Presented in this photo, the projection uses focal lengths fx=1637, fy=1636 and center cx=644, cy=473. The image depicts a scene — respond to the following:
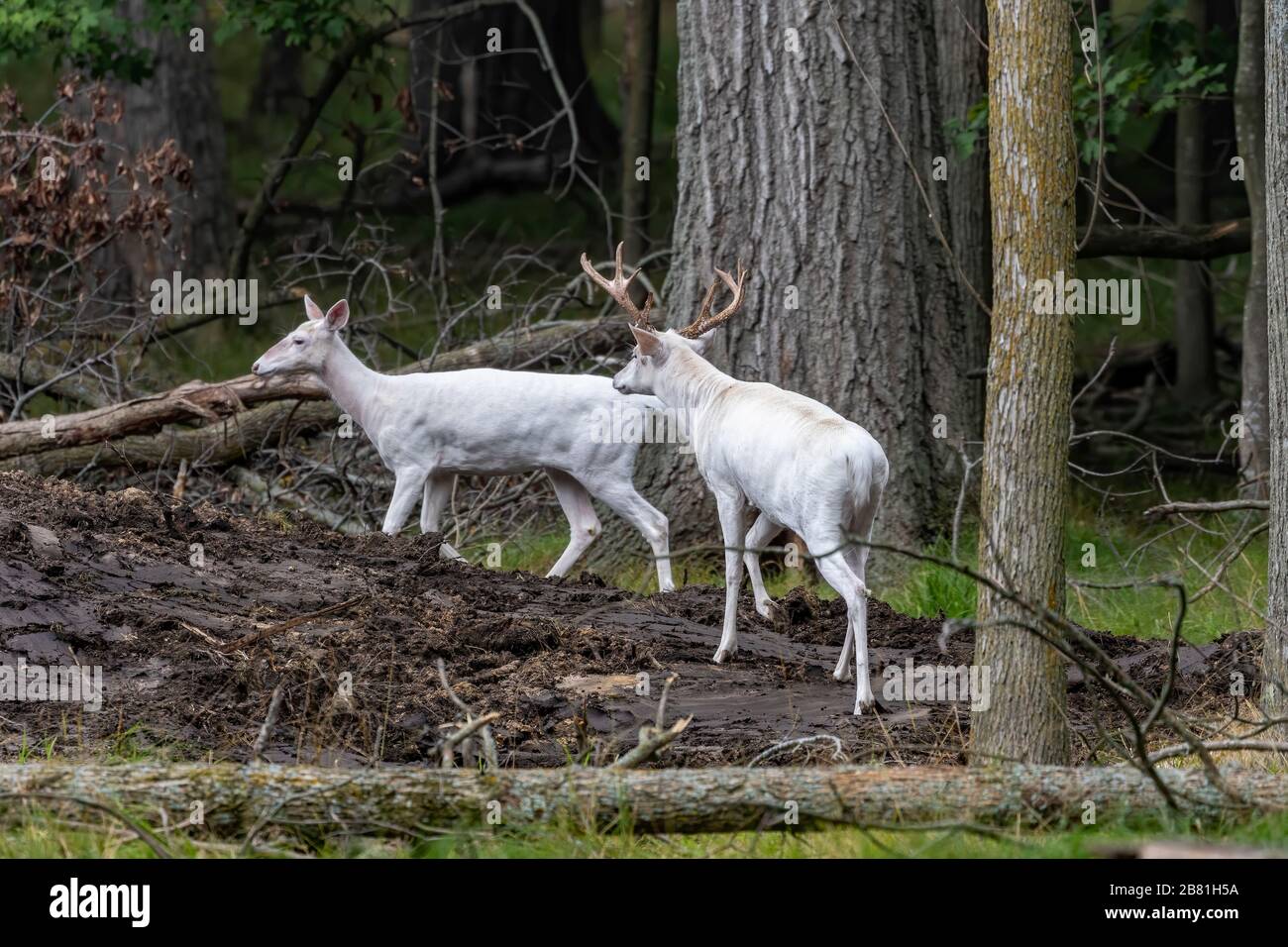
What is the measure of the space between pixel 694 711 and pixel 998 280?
213 cm

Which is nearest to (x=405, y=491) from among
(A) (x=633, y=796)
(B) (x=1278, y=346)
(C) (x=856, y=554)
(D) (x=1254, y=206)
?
(C) (x=856, y=554)

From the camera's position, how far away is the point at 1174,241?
37.4ft

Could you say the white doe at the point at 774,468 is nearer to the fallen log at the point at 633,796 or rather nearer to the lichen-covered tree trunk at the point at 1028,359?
the lichen-covered tree trunk at the point at 1028,359

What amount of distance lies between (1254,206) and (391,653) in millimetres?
6572

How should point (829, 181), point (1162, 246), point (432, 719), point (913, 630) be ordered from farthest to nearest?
point (1162, 246) < point (829, 181) < point (913, 630) < point (432, 719)

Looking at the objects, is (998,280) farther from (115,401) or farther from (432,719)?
(115,401)

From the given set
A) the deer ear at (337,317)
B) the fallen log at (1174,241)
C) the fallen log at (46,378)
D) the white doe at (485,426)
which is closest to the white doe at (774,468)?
the white doe at (485,426)

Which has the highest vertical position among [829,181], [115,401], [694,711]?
[829,181]

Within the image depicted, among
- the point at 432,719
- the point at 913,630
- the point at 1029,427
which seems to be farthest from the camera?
the point at 913,630

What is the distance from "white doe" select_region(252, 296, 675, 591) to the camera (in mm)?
9258

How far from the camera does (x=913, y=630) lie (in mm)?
7598
